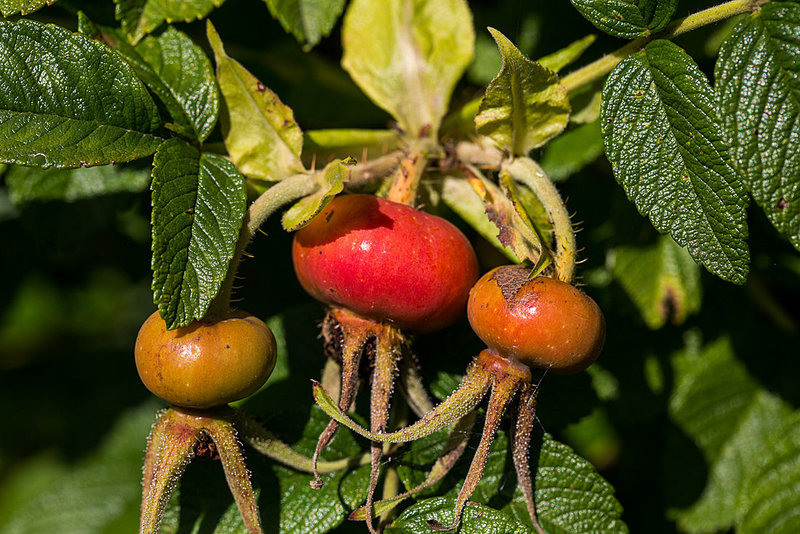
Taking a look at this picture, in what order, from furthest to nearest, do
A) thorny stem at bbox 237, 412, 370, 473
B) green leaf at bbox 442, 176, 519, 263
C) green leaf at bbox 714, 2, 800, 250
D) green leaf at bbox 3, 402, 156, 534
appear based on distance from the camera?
green leaf at bbox 3, 402, 156, 534
green leaf at bbox 442, 176, 519, 263
thorny stem at bbox 237, 412, 370, 473
green leaf at bbox 714, 2, 800, 250

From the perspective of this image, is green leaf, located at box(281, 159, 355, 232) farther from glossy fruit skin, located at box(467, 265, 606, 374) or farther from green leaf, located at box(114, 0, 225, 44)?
green leaf, located at box(114, 0, 225, 44)

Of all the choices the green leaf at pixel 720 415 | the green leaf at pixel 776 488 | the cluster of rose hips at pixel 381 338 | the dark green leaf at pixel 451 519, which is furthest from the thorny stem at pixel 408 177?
the green leaf at pixel 776 488

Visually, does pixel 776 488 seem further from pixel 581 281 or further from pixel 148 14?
pixel 148 14

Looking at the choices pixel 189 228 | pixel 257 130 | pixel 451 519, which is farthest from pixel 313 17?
pixel 451 519

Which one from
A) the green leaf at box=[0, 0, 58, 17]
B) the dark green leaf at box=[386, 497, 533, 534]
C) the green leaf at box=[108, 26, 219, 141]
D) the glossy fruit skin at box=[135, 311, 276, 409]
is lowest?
the dark green leaf at box=[386, 497, 533, 534]

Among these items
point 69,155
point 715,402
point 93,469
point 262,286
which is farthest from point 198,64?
point 93,469

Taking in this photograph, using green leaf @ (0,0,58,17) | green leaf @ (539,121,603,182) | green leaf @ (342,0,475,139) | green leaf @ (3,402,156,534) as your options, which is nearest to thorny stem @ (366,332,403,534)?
green leaf @ (342,0,475,139)

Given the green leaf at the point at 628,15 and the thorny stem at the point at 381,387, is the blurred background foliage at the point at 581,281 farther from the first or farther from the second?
the green leaf at the point at 628,15
